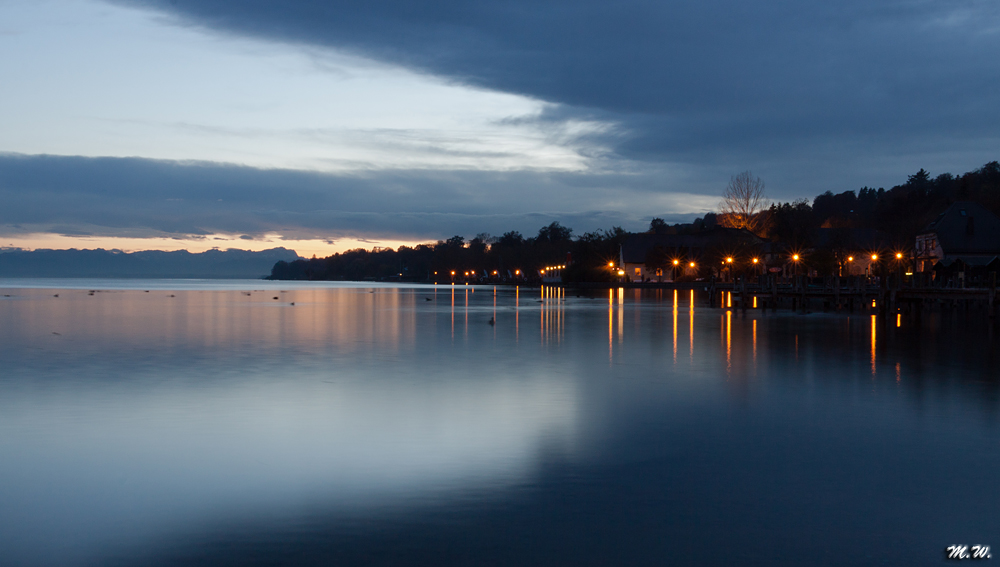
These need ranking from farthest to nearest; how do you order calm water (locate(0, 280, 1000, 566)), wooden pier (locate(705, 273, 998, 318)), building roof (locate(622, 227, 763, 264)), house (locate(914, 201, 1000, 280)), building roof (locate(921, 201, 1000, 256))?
building roof (locate(622, 227, 763, 264))
building roof (locate(921, 201, 1000, 256))
house (locate(914, 201, 1000, 280))
wooden pier (locate(705, 273, 998, 318))
calm water (locate(0, 280, 1000, 566))

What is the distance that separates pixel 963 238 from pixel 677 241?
44.5 metres

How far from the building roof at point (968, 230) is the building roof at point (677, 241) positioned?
29336 millimetres

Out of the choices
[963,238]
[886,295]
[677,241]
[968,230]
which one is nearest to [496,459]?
A: [886,295]

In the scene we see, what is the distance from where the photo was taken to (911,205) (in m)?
95.8

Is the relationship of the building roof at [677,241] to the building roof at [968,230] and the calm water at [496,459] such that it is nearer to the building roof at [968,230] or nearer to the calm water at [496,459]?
the building roof at [968,230]

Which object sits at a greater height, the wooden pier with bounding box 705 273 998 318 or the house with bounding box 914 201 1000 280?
the house with bounding box 914 201 1000 280

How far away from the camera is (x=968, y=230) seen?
70.1 metres

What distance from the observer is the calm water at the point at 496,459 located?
6.95 meters

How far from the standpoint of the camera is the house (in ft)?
223

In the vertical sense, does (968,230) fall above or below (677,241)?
below

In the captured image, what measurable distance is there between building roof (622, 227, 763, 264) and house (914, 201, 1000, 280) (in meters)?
29.1

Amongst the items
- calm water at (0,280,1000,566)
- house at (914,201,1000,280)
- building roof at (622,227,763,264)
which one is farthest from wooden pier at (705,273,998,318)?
building roof at (622,227,763,264)

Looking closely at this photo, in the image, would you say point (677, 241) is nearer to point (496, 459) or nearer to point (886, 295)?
point (886, 295)

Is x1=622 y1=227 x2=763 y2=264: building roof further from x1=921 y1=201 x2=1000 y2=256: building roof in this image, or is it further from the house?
x1=921 y1=201 x2=1000 y2=256: building roof
